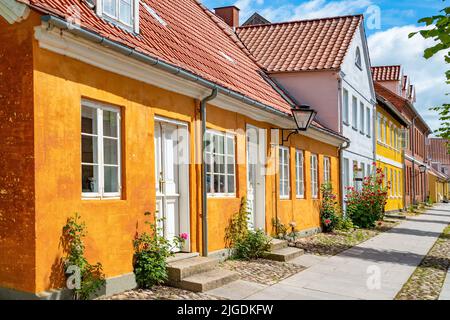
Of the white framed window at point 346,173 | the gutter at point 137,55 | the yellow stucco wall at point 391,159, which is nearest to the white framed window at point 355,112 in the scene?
the white framed window at point 346,173

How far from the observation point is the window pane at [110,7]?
7455mm

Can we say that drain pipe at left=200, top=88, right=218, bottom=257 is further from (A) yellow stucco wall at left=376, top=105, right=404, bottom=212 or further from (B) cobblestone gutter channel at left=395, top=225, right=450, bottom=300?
(A) yellow stucco wall at left=376, top=105, right=404, bottom=212

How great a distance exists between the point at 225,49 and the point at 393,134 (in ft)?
63.1

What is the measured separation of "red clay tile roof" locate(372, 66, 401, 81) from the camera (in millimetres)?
34781

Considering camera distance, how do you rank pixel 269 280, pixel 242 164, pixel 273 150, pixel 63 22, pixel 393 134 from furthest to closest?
pixel 393 134 < pixel 273 150 < pixel 242 164 < pixel 269 280 < pixel 63 22

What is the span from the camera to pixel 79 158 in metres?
6.01

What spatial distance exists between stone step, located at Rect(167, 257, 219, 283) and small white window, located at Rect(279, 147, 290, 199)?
480 cm

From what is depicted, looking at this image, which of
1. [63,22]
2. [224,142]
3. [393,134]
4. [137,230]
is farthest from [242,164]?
[393,134]

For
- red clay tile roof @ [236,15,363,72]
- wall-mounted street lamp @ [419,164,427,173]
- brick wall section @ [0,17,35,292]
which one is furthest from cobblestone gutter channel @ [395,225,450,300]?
wall-mounted street lamp @ [419,164,427,173]

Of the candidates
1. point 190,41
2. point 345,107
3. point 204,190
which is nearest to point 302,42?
point 345,107

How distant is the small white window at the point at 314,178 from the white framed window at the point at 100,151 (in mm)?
9053

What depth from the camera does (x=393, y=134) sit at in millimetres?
30547

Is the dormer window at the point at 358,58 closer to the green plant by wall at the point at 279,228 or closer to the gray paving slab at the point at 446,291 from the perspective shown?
the green plant by wall at the point at 279,228
